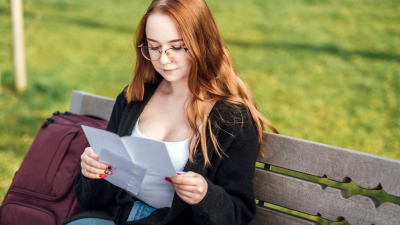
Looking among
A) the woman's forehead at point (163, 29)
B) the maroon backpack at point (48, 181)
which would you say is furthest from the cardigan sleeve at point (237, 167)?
the maroon backpack at point (48, 181)

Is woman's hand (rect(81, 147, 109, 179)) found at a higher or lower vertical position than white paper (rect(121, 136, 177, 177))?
lower

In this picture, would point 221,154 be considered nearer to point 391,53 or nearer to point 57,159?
point 57,159

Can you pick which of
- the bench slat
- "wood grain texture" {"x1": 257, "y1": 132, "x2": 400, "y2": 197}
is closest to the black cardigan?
"wood grain texture" {"x1": 257, "y1": 132, "x2": 400, "y2": 197}

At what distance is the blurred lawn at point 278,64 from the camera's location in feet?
15.8

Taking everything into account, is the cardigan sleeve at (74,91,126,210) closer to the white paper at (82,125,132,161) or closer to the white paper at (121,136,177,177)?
the white paper at (82,125,132,161)

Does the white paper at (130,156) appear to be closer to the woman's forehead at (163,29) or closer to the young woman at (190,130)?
the young woman at (190,130)

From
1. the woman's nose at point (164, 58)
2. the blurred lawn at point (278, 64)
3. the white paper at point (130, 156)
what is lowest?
the blurred lawn at point (278, 64)

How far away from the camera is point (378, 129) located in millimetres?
4715

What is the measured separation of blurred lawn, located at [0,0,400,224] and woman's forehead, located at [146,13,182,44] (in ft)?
4.81

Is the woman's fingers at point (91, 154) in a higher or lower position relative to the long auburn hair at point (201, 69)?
lower

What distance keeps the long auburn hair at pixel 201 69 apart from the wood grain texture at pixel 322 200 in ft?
0.61

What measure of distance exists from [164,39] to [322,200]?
1.08 metres

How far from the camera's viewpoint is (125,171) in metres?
1.51

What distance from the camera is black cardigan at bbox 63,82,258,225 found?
5.32 feet
